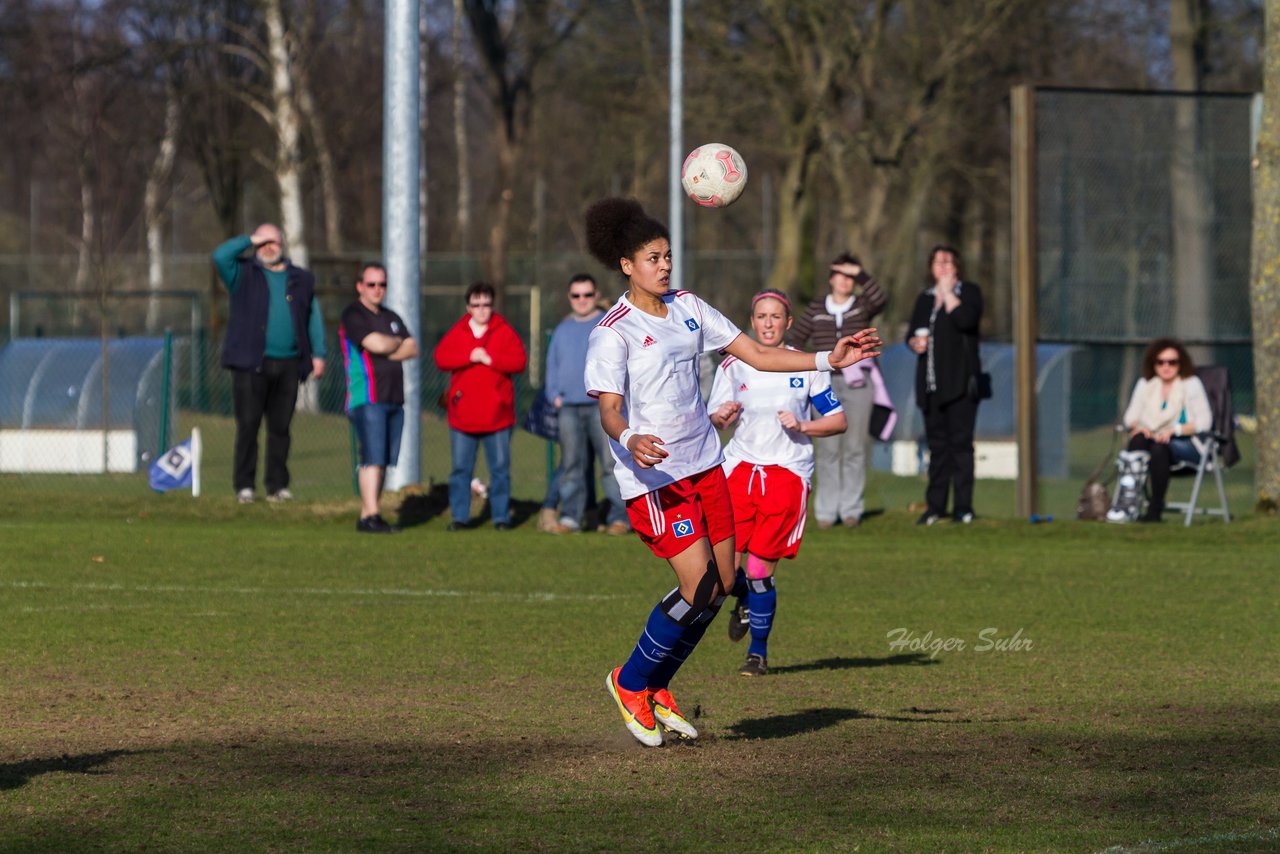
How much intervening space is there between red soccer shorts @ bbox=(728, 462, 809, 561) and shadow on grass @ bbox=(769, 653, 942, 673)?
0.54m

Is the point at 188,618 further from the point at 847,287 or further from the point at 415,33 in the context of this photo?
the point at 415,33

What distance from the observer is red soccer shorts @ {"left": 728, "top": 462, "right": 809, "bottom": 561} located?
9.17 metres

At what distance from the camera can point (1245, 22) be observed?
3284 cm

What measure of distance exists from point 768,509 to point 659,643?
2.24 meters

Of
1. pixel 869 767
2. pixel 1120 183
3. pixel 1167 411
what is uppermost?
pixel 1120 183

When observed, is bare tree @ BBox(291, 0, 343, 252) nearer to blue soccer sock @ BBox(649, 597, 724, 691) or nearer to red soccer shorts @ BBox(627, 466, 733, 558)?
red soccer shorts @ BBox(627, 466, 733, 558)

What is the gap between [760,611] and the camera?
29.7 feet

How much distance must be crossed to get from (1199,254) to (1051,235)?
1530 millimetres

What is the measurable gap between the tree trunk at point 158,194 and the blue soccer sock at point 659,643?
35169 mm

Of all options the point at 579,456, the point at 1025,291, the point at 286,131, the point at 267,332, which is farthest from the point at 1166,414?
the point at 286,131

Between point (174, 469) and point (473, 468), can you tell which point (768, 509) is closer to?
point (473, 468)

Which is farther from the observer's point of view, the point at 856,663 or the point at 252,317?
the point at 252,317

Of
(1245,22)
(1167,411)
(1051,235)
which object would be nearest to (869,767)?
(1167,411)

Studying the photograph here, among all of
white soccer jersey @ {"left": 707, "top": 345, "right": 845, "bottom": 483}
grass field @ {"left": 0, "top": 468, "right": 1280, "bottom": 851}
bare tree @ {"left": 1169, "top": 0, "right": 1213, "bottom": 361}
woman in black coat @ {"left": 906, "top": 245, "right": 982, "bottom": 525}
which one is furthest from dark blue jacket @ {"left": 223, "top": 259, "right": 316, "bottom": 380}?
bare tree @ {"left": 1169, "top": 0, "right": 1213, "bottom": 361}
